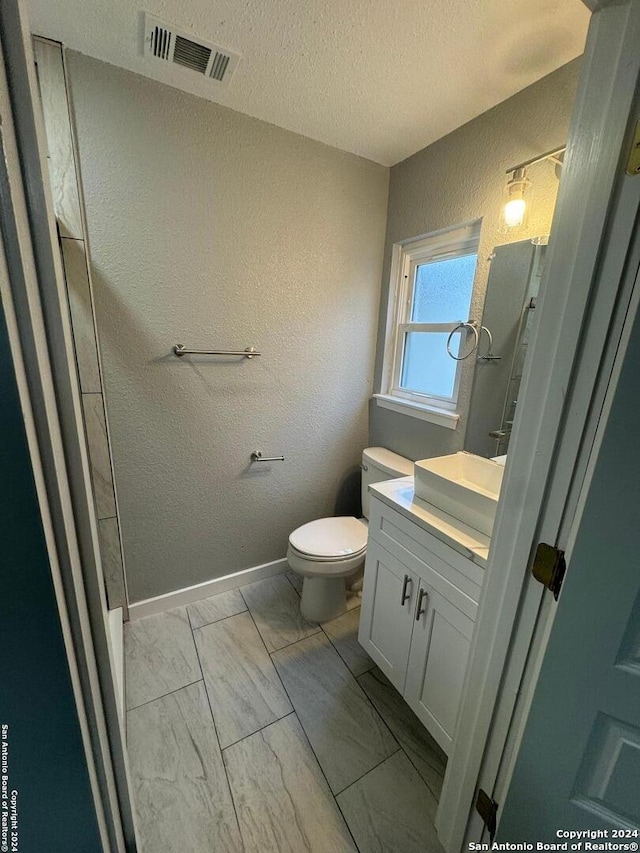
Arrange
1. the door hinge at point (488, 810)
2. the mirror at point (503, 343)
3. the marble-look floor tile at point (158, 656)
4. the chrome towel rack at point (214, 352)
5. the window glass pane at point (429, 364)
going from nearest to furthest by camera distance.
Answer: the door hinge at point (488, 810), the mirror at point (503, 343), the marble-look floor tile at point (158, 656), the chrome towel rack at point (214, 352), the window glass pane at point (429, 364)

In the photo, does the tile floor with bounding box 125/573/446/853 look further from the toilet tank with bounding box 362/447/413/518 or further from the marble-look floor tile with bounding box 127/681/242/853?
the toilet tank with bounding box 362/447/413/518

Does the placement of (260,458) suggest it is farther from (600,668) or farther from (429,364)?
(600,668)

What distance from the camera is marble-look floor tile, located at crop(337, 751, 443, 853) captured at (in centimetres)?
99

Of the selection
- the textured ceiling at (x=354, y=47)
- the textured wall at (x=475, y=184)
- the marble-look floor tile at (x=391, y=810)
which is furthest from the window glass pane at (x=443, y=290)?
the marble-look floor tile at (x=391, y=810)

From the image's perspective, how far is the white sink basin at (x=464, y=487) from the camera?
103 cm

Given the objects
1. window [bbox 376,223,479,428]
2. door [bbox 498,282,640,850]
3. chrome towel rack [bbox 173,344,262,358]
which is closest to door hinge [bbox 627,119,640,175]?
door [bbox 498,282,640,850]

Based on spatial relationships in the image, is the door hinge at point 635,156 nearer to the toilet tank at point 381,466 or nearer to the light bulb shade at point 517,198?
the light bulb shade at point 517,198

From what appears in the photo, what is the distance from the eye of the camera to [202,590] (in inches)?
73.6

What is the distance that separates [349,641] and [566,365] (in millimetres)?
1598

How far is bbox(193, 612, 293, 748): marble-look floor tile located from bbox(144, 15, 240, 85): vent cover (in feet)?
7.85

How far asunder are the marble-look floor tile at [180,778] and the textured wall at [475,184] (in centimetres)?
153

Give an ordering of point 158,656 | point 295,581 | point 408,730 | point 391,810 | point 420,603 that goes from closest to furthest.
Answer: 1. point 391,810
2. point 420,603
3. point 408,730
4. point 158,656
5. point 295,581

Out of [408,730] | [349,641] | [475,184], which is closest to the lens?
[408,730]

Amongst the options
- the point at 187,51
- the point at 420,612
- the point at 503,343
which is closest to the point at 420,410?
the point at 503,343
